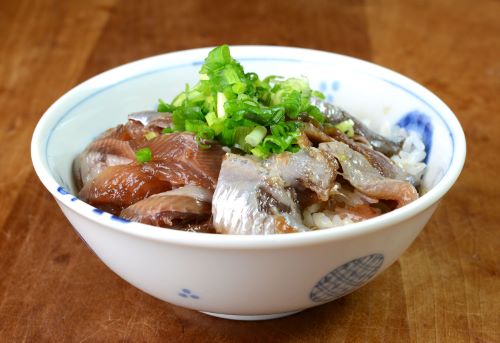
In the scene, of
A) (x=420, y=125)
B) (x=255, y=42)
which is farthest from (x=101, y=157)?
(x=255, y=42)

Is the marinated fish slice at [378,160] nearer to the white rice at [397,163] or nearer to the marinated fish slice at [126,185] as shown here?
the white rice at [397,163]

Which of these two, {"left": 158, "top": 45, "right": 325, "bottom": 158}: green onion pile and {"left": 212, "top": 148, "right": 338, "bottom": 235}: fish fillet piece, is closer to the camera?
{"left": 212, "top": 148, "right": 338, "bottom": 235}: fish fillet piece

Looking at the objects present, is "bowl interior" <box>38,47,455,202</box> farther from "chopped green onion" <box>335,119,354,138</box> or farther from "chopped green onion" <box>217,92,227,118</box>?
"chopped green onion" <box>217,92,227,118</box>

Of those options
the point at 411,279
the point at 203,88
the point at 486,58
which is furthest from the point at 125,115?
the point at 486,58

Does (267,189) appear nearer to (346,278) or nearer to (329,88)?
(346,278)

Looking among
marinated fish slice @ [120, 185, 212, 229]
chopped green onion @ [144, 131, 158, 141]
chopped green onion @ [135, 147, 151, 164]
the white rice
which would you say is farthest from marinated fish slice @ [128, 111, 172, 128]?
the white rice

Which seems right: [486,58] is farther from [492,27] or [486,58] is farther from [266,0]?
[266,0]
